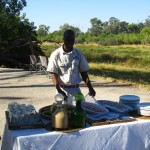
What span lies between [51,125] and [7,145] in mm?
548

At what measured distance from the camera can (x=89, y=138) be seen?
3.19 m

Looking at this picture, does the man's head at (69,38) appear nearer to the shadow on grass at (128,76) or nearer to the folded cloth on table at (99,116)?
the folded cloth on table at (99,116)

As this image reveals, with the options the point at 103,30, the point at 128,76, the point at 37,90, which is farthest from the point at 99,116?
the point at 103,30

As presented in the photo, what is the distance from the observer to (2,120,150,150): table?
3.02 m

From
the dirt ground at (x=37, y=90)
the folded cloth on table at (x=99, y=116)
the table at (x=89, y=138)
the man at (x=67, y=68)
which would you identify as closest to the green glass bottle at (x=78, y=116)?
the table at (x=89, y=138)

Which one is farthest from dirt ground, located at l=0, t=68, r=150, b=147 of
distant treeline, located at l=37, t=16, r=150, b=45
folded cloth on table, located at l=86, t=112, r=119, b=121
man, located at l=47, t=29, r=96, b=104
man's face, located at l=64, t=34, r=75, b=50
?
distant treeline, located at l=37, t=16, r=150, b=45

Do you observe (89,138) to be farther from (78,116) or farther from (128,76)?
(128,76)

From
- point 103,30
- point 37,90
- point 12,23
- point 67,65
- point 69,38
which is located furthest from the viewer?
point 103,30

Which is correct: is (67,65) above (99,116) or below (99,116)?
above

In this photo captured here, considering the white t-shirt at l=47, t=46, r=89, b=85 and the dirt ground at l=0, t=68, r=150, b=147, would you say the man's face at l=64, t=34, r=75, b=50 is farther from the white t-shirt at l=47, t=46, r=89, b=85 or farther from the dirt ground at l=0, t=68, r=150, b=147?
the dirt ground at l=0, t=68, r=150, b=147

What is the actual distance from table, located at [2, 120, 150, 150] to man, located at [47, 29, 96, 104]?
36.3 inches

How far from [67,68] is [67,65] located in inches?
1.5

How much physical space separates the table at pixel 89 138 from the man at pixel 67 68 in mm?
923

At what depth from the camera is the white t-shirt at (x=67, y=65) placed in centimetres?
420
